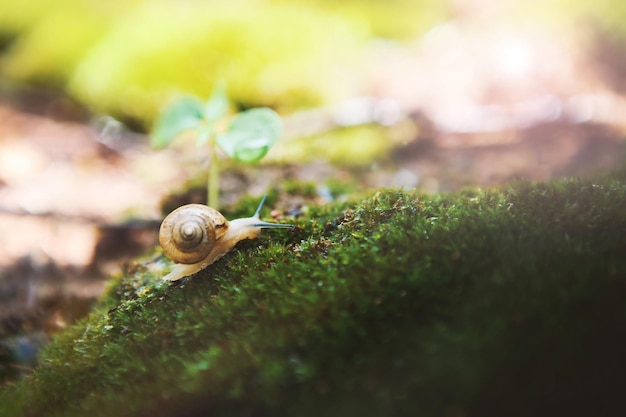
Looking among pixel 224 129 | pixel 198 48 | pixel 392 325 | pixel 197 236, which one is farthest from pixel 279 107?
pixel 392 325

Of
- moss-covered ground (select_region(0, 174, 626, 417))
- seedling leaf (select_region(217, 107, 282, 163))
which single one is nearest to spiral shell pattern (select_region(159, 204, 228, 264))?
moss-covered ground (select_region(0, 174, 626, 417))

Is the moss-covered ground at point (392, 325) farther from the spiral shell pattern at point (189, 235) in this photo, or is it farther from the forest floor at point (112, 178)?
the forest floor at point (112, 178)

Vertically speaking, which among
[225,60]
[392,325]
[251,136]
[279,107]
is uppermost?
[225,60]

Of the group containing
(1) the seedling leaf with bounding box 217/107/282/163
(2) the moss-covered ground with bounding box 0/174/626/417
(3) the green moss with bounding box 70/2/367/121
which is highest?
(3) the green moss with bounding box 70/2/367/121

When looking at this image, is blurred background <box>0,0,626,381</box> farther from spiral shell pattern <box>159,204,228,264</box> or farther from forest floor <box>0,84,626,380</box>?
spiral shell pattern <box>159,204,228,264</box>

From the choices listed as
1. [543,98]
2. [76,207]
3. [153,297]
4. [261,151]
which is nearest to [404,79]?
[543,98]

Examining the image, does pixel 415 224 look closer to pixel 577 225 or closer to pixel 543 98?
pixel 577 225

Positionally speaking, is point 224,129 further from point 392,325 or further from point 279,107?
point 279,107
